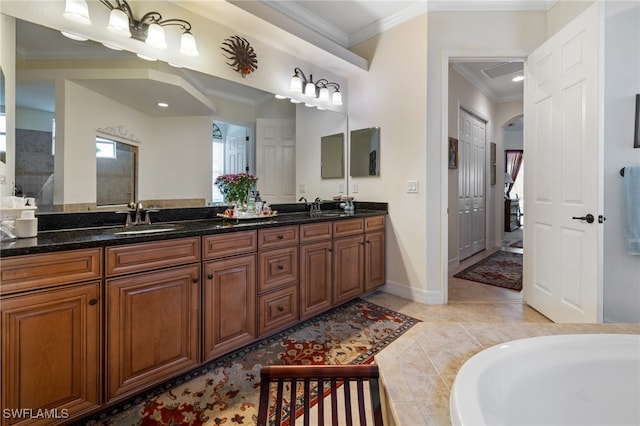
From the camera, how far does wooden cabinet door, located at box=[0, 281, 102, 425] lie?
3.62 feet

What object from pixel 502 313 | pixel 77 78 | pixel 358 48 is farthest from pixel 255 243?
pixel 358 48

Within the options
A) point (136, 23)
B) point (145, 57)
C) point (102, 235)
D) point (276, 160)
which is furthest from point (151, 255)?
point (276, 160)

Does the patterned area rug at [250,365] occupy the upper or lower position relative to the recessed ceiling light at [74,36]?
lower

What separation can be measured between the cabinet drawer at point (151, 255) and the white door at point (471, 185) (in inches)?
152

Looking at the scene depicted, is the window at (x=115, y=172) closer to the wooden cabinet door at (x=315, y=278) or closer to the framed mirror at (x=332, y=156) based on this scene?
the wooden cabinet door at (x=315, y=278)

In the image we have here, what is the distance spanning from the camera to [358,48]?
331 centimetres

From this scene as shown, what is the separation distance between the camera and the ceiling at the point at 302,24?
165cm

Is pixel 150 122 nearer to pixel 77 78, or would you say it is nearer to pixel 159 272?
pixel 77 78

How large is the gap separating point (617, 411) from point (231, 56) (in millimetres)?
2963

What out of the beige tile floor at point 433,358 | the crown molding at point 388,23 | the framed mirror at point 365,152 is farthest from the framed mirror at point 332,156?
the beige tile floor at point 433,358

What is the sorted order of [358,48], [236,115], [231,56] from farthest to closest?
[358,48]
[236,115]
[231,56]

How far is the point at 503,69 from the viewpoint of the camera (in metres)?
4.08

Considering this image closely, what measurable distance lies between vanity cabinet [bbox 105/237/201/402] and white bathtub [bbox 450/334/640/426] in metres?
1.38

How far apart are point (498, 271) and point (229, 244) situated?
3.67 metres
